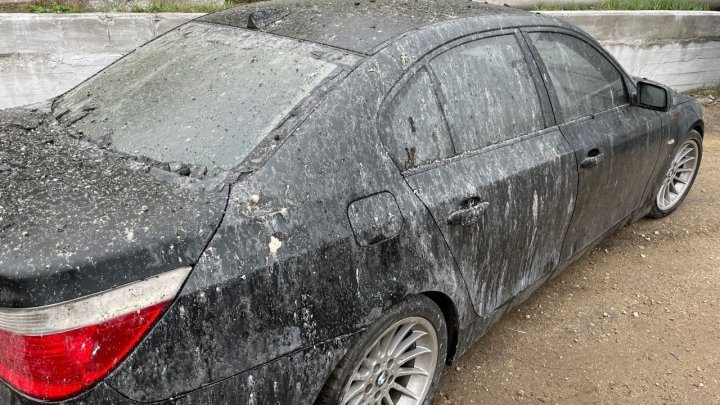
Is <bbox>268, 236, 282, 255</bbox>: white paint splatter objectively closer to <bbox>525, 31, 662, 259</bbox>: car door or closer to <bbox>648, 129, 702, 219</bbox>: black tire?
<bbox>525, 31, 662, 259</bbox>: car door

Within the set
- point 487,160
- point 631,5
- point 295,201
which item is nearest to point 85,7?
point 487,160

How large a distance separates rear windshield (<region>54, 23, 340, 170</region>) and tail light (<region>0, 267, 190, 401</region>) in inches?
A: 20.6

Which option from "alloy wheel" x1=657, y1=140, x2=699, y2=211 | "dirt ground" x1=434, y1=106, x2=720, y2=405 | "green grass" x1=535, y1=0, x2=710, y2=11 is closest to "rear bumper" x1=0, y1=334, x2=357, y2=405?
"dirt ground" x1=434, y1=106, x2=720, y2=405

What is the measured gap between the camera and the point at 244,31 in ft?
8.29

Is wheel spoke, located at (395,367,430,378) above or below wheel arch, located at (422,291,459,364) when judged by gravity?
below

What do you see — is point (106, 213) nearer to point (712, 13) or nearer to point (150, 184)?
point (150, 184)

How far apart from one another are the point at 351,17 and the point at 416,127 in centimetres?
64

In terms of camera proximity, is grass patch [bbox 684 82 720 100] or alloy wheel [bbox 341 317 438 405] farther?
grass patch [bbox 684 82 720 100]

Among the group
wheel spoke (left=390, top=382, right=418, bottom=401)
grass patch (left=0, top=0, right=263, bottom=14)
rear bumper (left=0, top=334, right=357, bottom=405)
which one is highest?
grass patch (left=0, top=0, right=263, bottom=14)

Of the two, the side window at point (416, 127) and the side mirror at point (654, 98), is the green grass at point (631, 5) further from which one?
the side window at point (416, 127)

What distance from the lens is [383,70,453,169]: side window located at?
2158mm

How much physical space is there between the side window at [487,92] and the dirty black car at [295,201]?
10 mm

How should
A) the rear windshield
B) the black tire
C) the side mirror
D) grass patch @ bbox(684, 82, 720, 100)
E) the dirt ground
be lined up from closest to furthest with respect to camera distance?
1. the rear windshield
2. the dirt ground
3. the side mirror
4. the black tire
5. grass patch @ bbox(684, 82, 720, 100)

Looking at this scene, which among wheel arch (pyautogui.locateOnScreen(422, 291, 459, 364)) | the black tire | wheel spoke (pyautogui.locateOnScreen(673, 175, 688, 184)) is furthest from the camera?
wheel spoke (pyautogui.locateOnScreen(673, 175, 688, 184))
